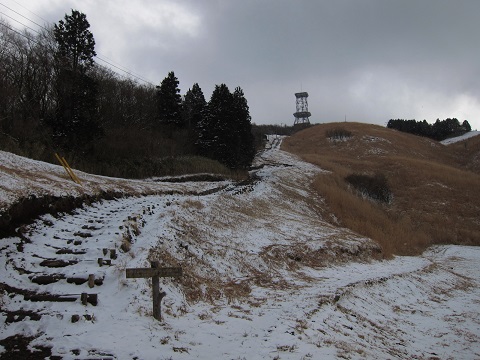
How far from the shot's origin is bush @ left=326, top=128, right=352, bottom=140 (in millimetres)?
80412

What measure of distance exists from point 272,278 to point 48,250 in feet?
22.1

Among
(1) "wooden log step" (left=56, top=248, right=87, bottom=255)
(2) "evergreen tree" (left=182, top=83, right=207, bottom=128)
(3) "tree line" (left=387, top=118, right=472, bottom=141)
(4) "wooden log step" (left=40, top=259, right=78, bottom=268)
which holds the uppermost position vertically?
(3) "tree line" (left=387, top=118, right=472, bottom=141)

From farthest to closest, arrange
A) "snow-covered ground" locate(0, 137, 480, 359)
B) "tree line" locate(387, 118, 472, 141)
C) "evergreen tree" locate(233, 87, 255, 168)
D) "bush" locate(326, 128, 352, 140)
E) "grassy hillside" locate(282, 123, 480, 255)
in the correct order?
"tree line" locate(387, 118, 472, 141) < "bush" locate(326, 128, 352, 140) < "evergreen tree" locate(233, 87, 255, 168) < "grassy hillside" locate(282, 123, 480, 255) < "snow-covered ground" locate(0, 137, 480, 359)

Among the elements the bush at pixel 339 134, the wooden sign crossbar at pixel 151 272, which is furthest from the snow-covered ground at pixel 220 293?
the bush at pixel 339 134

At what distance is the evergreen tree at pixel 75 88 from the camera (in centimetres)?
2709

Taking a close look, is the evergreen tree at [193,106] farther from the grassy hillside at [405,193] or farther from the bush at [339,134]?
the bush at [339,134]

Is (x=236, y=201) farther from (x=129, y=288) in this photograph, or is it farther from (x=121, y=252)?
(x=129, y=288)

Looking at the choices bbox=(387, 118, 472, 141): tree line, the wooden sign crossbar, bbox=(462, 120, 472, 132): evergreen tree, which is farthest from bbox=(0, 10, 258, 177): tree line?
bbox=(462, 120, 472, 132): evergreen tree

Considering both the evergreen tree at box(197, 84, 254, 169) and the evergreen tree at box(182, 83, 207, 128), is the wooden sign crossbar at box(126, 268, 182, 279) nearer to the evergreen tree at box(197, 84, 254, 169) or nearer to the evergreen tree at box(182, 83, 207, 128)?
the evergreen tree at box(197, 84, 254, 169)

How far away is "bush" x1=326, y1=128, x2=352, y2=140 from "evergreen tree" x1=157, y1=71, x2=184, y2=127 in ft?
158

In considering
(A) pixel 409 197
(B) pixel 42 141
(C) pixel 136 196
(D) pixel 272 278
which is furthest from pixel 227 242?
(A) pixel 409 197

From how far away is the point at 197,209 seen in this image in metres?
16.3

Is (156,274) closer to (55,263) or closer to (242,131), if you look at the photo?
(55,263)

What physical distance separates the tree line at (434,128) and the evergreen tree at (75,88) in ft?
304
